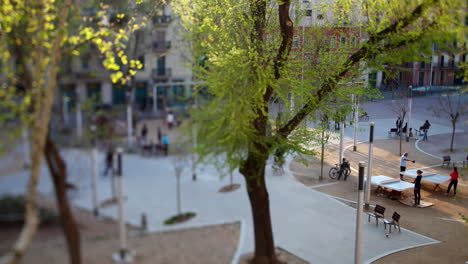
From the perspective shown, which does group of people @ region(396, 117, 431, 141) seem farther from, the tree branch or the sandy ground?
the sandy ground

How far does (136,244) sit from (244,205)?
5.84 feet

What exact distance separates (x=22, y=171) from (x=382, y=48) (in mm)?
3548

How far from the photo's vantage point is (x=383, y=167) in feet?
19.8

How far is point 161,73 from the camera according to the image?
15.9ft

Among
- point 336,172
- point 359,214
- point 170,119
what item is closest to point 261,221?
point 359,214

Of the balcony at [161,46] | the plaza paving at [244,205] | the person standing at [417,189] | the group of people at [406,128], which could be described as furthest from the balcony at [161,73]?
the person standing at [417,189]

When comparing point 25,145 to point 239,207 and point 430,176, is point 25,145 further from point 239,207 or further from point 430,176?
point 430,176

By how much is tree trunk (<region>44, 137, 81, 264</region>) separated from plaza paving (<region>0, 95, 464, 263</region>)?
0.25ft

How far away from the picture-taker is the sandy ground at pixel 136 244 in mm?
3578

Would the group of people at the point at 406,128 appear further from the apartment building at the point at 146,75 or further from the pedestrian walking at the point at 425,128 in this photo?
the apartment building at the point at 146,75

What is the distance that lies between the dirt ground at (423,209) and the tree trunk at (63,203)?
10.3ft

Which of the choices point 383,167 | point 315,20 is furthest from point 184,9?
point 383,167

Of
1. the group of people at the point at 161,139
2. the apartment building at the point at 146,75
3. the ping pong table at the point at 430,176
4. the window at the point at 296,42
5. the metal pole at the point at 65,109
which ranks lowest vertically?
the ping pong table at the point at 430,176

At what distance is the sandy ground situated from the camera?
141 inches
